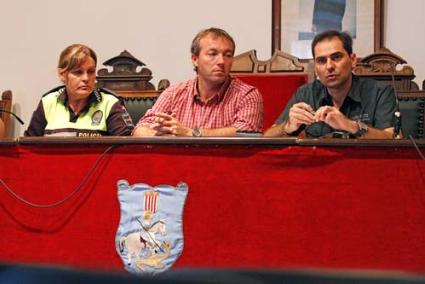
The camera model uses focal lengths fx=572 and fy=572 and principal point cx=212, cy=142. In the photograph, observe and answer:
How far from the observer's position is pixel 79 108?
2084 millimetres

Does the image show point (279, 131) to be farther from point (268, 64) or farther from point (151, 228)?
point (268, 64)

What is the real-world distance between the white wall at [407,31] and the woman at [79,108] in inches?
59.0

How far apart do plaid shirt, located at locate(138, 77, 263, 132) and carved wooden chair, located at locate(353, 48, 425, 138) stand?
66 centimetres

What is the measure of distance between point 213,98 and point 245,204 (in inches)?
28.8

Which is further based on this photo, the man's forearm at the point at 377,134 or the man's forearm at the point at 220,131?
the man's forearm at the point at 220,131

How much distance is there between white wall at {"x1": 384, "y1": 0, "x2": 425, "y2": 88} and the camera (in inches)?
111

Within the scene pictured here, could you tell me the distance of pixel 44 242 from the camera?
5.09 feet

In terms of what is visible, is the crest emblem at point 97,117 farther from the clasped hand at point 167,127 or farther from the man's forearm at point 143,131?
the clasped hand at point 167,127

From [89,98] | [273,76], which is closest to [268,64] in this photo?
[273,76]

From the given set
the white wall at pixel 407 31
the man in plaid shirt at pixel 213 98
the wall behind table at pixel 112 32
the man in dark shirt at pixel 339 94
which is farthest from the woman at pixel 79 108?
the white wall at pixel 407 31

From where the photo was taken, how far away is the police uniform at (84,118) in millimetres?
2025

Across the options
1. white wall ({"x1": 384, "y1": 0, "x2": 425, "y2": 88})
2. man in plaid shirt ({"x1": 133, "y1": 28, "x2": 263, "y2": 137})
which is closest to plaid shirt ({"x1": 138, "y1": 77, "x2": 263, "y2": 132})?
man in plaid shirt ({"x1": 133, "y1": 28, "x2": 263, "y2": 137})

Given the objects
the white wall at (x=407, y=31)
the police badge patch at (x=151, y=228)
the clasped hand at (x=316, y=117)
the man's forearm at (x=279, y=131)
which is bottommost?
the police badge patch at (x=151, y=228)

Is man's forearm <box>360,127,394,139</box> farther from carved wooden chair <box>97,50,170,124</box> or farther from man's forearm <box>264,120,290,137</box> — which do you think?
carved wooden chair <box>97,50,170,124</box>
